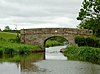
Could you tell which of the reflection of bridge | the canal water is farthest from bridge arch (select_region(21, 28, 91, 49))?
the canal water

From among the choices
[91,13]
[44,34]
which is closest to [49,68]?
[91,13]

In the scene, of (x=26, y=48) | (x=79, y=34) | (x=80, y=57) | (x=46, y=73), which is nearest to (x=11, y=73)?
(x=46, y=73)

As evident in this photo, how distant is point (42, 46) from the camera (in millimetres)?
74062

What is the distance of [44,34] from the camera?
73.1m

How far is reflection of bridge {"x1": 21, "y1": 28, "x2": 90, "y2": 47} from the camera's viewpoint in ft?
233

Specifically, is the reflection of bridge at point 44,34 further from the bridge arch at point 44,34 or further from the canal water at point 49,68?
the canal water at point 49,68

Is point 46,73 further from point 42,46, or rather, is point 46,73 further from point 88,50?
point 42,46

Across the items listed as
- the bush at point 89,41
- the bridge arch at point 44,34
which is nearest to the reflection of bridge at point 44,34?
the bridge arch at point 44,34

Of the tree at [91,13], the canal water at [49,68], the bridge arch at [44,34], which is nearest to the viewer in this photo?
the canal water at [49,68]

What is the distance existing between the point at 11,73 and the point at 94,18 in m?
25.7

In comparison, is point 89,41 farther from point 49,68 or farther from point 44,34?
point 49,68

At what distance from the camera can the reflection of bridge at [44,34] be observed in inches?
2795

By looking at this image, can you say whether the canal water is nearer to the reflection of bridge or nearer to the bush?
the bush

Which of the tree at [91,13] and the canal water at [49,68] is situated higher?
the tree at [91,13]
